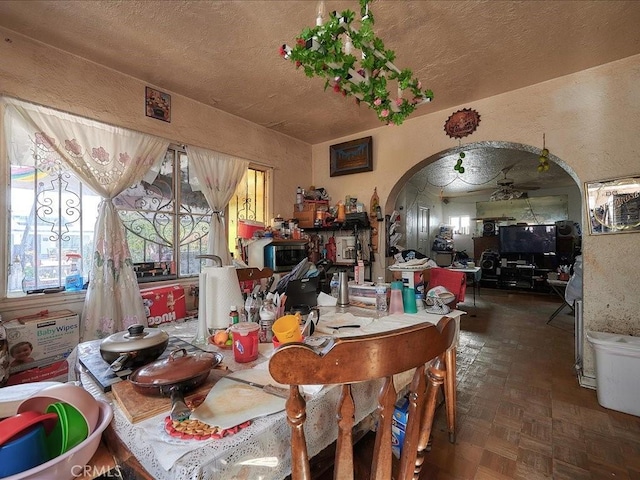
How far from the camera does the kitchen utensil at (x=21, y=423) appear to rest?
20.6 inches

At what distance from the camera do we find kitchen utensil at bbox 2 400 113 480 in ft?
1.69

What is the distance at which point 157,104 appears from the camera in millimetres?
2625

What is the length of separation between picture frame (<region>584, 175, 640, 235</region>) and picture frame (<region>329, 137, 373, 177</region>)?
2.16 metres

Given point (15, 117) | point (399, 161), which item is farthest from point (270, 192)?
point (15, 117)

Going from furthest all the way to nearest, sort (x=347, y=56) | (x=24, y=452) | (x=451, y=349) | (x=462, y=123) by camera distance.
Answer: (x=462, y=123) → (x=451, y=349) → (x=347, y=56) → (x=24, y=452)

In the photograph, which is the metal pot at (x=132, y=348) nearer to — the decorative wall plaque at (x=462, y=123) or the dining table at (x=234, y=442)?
the dining table at (x=234, y=442)

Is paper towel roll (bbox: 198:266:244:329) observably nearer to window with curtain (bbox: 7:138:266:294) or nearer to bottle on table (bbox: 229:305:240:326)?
bottle on table (bbox: 229:305:240:326)

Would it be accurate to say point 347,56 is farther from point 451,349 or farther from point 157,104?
point 157,104

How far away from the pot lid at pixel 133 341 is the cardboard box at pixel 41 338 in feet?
4.89

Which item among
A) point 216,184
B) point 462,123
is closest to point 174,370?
point 216,184

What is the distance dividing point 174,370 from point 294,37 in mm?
2166

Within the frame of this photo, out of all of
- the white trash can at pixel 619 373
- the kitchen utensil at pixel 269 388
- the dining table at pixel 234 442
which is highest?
the kitchen utensil at pixel 269 388

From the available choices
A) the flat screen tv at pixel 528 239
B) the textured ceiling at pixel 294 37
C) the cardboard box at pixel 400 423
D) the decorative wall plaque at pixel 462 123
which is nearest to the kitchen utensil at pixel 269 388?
the cardboard box at pixel 400 423

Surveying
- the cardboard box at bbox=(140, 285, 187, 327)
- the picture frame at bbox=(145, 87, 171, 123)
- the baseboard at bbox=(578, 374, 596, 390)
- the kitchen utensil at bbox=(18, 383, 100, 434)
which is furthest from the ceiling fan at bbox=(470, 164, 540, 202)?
the kitchen utensil at bbox=(18, 383, 100, 434)
